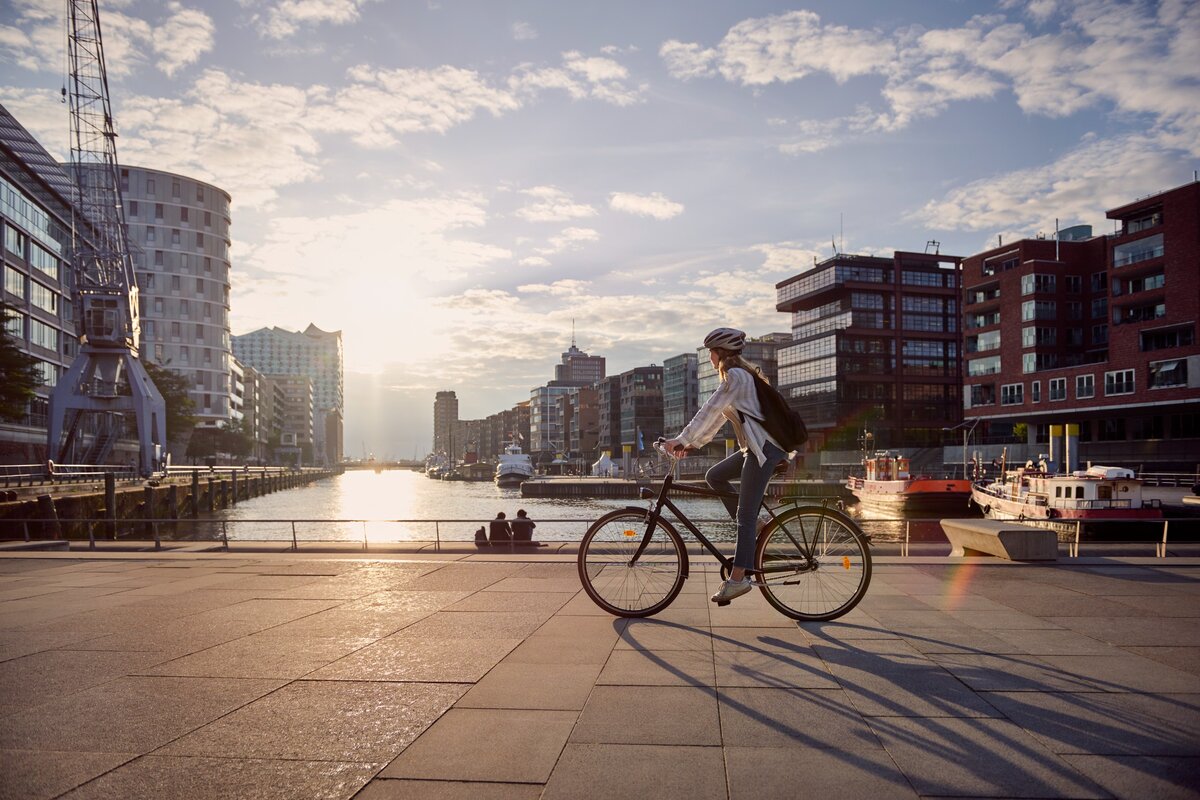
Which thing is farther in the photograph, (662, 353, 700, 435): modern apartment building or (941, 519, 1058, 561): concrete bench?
(662, 353, 700, 435): modern apartment building

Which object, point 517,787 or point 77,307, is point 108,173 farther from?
point 517,787

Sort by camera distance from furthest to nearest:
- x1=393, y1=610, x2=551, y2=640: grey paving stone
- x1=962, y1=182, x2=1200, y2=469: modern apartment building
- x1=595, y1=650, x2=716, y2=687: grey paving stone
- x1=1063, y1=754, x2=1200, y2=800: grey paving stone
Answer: x1=962, y1=182, x2=1200, y2=469: modern apartment building
x1=393, y1=610, x2=551, y2=640: grey paving stone
x1=595, y1=650, x2=716, y2=687: grey paving stone
x1=1063, y1=754, x2=1200, y2=800: grey paving stone

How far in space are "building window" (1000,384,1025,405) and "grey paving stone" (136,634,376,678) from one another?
275ft

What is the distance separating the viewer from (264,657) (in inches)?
214

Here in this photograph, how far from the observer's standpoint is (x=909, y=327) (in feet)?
332

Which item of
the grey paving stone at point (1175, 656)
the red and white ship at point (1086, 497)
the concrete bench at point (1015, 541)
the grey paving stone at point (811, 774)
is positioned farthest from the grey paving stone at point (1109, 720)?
the red and white ship at point (1086, 497)

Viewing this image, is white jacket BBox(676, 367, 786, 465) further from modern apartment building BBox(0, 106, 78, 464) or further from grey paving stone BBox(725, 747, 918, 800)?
modern apartment building BBox(0, 106, 78, 464)

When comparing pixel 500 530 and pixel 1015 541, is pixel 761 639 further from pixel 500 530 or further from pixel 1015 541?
pixel 500 530

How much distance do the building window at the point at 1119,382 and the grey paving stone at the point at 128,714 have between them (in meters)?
75.1

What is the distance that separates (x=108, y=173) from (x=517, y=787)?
310 feet

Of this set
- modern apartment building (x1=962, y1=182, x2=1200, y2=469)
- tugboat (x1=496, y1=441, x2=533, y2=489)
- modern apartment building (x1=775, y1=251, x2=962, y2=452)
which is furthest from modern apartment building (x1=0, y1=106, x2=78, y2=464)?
modern apartment building (x1=962, y1=182, x2=1200, y2=469)

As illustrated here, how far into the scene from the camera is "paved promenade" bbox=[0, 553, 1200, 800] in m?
3.29

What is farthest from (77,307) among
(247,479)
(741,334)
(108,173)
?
(741,334)

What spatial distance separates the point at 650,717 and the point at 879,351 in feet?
333
